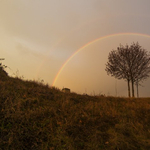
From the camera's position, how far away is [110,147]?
353 centimetres

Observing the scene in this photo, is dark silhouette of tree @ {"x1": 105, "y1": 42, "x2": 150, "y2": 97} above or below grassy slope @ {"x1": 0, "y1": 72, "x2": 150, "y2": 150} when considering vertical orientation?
above

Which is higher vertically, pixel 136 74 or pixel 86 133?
pixel 136 74

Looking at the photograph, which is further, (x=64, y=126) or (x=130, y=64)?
(x=130, y=64)

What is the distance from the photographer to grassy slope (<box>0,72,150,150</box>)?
362 cm

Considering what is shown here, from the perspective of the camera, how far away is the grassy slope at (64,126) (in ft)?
11.9

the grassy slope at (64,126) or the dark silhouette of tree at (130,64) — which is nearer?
the grassy slope at (64,126)

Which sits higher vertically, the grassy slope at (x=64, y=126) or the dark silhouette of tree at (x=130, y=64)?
the dark silhouette of tree at (x=130, y=64)

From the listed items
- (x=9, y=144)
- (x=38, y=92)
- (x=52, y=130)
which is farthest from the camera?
(x=38, y=92)

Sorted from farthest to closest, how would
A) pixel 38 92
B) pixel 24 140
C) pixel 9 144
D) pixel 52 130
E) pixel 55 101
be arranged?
pixel 38 92, pixel 55 101, pixel 52 130, pixel 24 140, pixel 9 144

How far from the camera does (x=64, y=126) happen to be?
14.1ft

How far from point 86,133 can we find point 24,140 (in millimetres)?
1719

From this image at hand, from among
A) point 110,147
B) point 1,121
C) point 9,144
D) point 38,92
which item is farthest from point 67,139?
point 38,92

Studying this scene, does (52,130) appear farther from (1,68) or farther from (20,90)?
(1,68)

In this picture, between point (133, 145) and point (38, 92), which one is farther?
point (38, 92)
